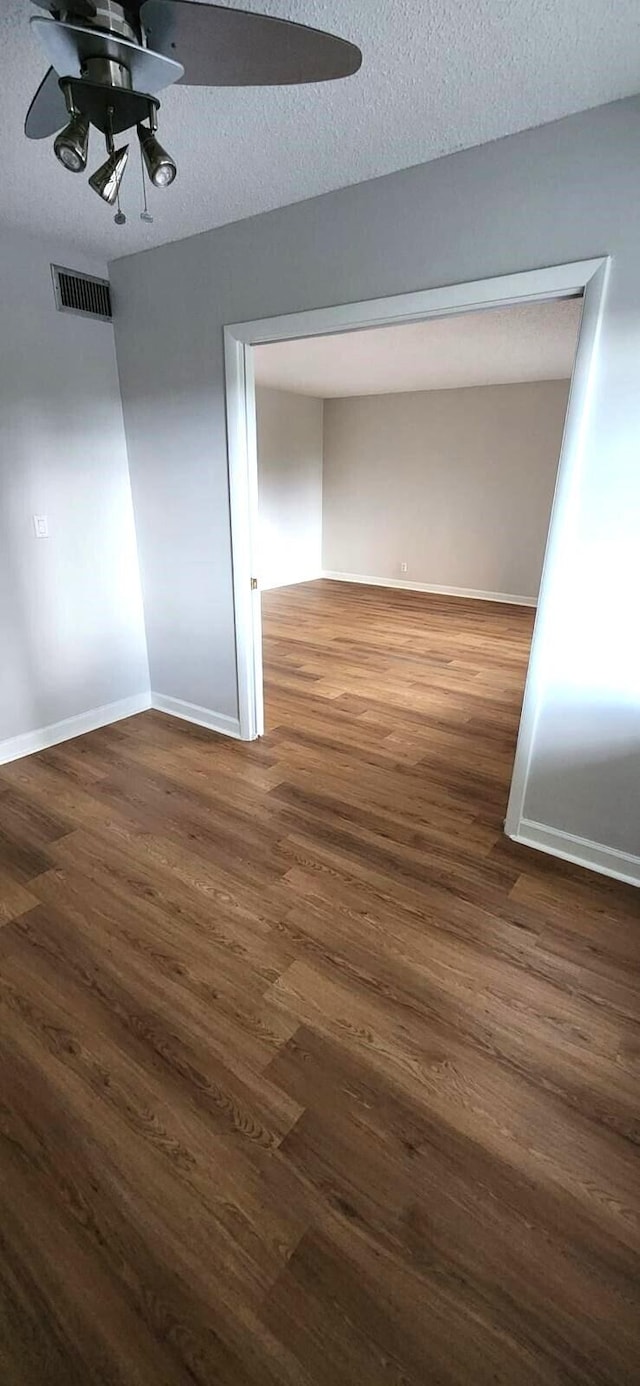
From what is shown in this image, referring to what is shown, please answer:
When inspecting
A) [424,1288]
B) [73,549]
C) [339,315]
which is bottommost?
[424,1288]

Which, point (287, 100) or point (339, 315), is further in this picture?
point (339, 315)

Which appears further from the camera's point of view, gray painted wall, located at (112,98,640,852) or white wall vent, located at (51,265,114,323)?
white wall vent, located at (51,265,114,323)

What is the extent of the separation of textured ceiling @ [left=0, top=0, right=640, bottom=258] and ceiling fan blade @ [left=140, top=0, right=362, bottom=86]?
0.42 m

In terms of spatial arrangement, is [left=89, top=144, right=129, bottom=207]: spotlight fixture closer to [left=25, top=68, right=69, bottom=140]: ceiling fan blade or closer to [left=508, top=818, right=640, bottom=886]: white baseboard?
[left=25, top=68, right=69, bottom=140]: ceiling fan blade

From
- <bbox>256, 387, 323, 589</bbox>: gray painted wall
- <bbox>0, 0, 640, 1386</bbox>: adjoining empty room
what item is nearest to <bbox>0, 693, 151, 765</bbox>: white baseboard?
<bbox>0, 0, 640, 1386</bbox>: adjoining empty room

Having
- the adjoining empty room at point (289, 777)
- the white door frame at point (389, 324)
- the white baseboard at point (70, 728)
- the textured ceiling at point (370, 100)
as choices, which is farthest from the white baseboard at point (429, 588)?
the textured ceiling at point (370, 100)

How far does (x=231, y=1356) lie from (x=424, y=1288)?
371mm

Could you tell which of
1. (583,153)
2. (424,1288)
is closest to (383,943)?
(424,1288)

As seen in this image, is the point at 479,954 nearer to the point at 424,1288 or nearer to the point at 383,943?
the point at 383,943

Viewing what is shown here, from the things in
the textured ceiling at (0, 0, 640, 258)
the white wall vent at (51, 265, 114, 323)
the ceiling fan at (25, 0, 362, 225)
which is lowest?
the ceiling fan at (25, 0, 362, 225)

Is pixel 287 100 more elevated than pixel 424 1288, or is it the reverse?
pixel 287 100

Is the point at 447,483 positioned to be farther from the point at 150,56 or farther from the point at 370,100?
the point at 150,56

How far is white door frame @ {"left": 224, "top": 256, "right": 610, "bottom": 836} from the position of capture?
6.20 ft

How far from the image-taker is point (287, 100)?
1.70 m
